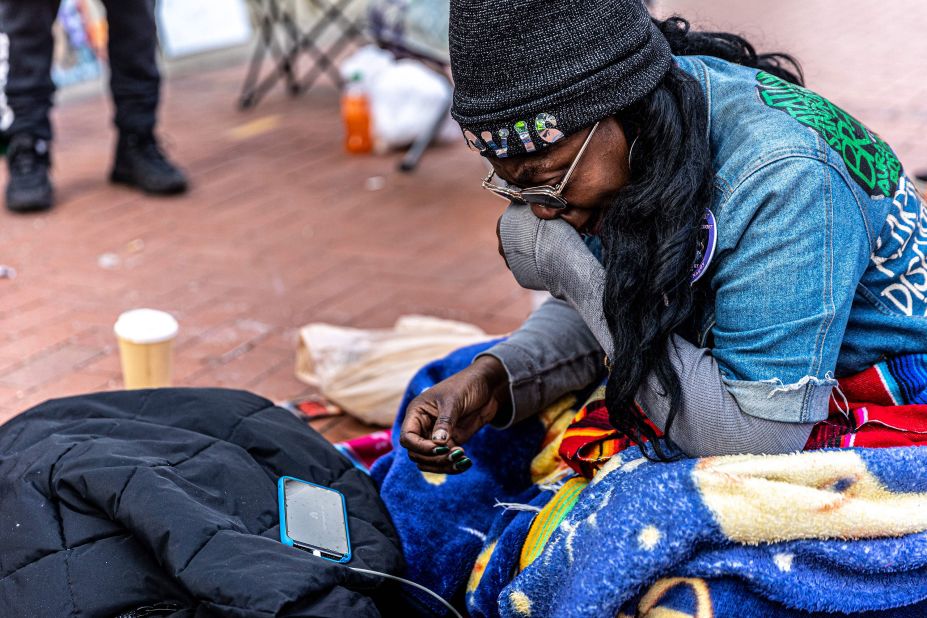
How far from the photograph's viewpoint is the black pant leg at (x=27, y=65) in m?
4.00

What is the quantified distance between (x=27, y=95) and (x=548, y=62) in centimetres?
342

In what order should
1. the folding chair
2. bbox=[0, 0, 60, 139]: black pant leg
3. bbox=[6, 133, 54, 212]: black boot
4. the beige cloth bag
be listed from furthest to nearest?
the folding chair, bbox=[6, 133, 54, 212]: black boot, bbox=[0, 0, 60, 139]: black pant leg, the beige cloth bag

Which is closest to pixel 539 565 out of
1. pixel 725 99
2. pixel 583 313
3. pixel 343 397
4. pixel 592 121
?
pixel 583 313

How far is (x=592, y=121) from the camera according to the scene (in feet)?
Result: 4.81

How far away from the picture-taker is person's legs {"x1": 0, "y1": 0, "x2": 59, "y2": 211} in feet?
13.2

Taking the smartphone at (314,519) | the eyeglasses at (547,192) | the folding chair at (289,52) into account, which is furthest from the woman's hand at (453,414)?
the folding chair at (289,52)

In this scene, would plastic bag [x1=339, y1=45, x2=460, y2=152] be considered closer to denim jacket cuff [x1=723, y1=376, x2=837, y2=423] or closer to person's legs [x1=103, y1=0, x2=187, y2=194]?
person's legs [x1=103, y1=0, x2=187, y2=194]

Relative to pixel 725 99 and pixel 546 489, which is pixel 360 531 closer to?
pixel 546 489

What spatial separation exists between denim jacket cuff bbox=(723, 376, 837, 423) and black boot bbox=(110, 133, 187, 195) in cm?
358

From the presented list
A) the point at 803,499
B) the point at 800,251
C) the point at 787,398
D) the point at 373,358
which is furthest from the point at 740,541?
the point at 373,358

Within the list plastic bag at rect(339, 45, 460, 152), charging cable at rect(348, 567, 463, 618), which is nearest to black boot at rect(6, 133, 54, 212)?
plastic bag at rect(339, 45, 460, 152)

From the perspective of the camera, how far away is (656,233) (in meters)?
1.47

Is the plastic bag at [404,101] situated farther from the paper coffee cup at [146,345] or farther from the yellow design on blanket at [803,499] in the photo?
the yellow design on blanket at [803,499]

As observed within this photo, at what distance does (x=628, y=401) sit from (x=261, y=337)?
1.89 m
